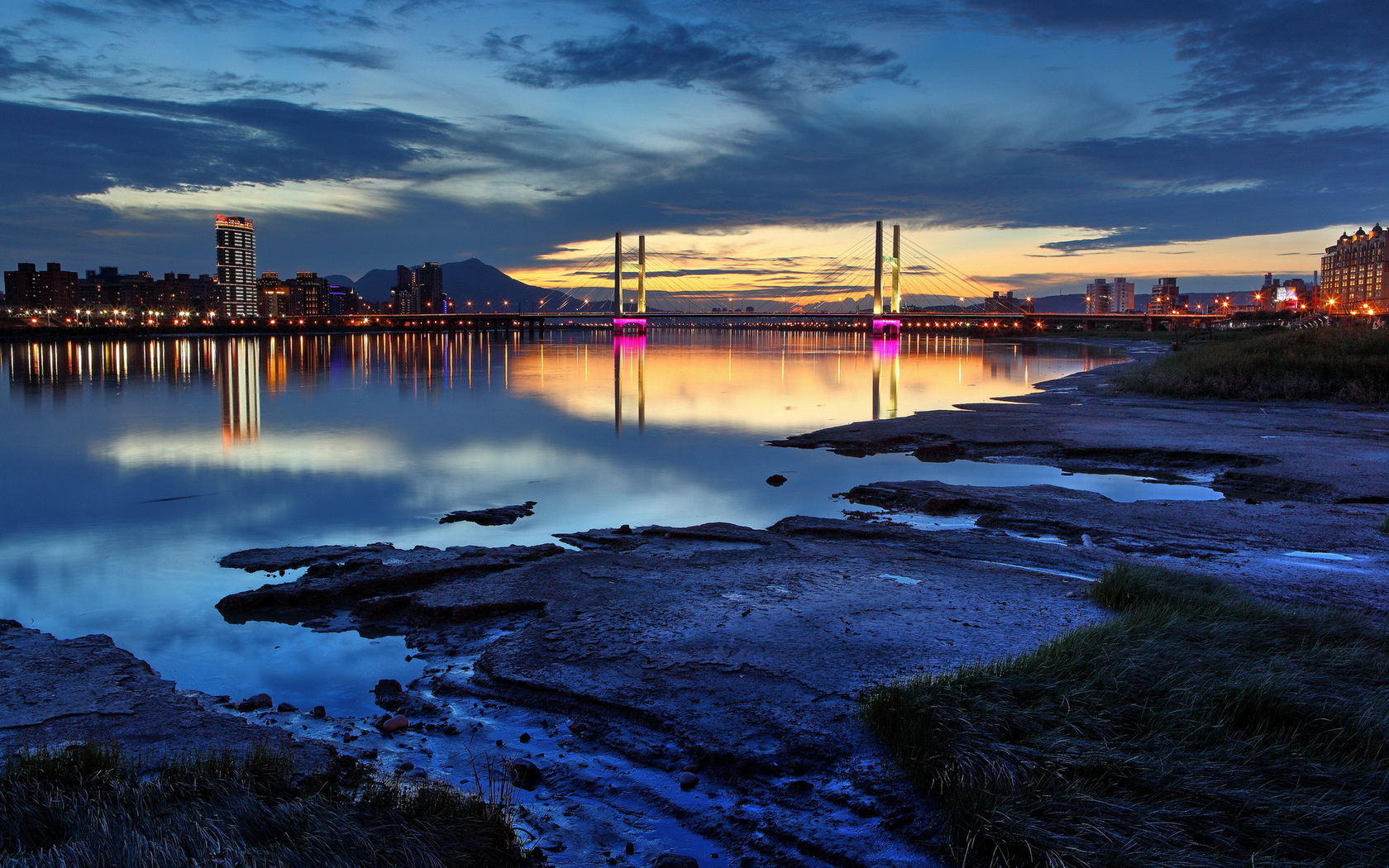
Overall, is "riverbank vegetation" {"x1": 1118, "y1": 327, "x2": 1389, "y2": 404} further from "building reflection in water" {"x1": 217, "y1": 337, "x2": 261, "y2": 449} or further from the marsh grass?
the marsh grass

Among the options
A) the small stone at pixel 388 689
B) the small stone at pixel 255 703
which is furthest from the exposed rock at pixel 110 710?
the small stone at pixel 388 689

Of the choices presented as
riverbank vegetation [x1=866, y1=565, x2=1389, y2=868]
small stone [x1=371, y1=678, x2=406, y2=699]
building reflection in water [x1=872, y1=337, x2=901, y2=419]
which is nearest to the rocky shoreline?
small stone [x1=371, y1=678, x2=406, y2=699]

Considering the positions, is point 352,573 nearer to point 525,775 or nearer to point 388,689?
point 388,689

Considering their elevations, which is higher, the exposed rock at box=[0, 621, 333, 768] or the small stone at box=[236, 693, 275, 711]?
the exposed rock at box=[0, 621, 333, 768]

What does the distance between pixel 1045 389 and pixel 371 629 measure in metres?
30.5

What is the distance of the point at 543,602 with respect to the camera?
761cm

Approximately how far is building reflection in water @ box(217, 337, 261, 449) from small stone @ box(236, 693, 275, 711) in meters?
15.1

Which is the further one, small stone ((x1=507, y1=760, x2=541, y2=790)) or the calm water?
the calm water

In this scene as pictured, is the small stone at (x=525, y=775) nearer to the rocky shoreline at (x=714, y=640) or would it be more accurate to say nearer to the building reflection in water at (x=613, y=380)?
the rocky shoreline at (x=714, y=640)

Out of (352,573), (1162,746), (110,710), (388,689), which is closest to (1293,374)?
(1162,746)

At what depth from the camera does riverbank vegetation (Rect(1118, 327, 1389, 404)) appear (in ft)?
85.4

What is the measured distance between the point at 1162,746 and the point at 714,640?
298 cm

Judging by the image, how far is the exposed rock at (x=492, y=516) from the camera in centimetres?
1166

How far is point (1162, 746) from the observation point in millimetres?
4457
